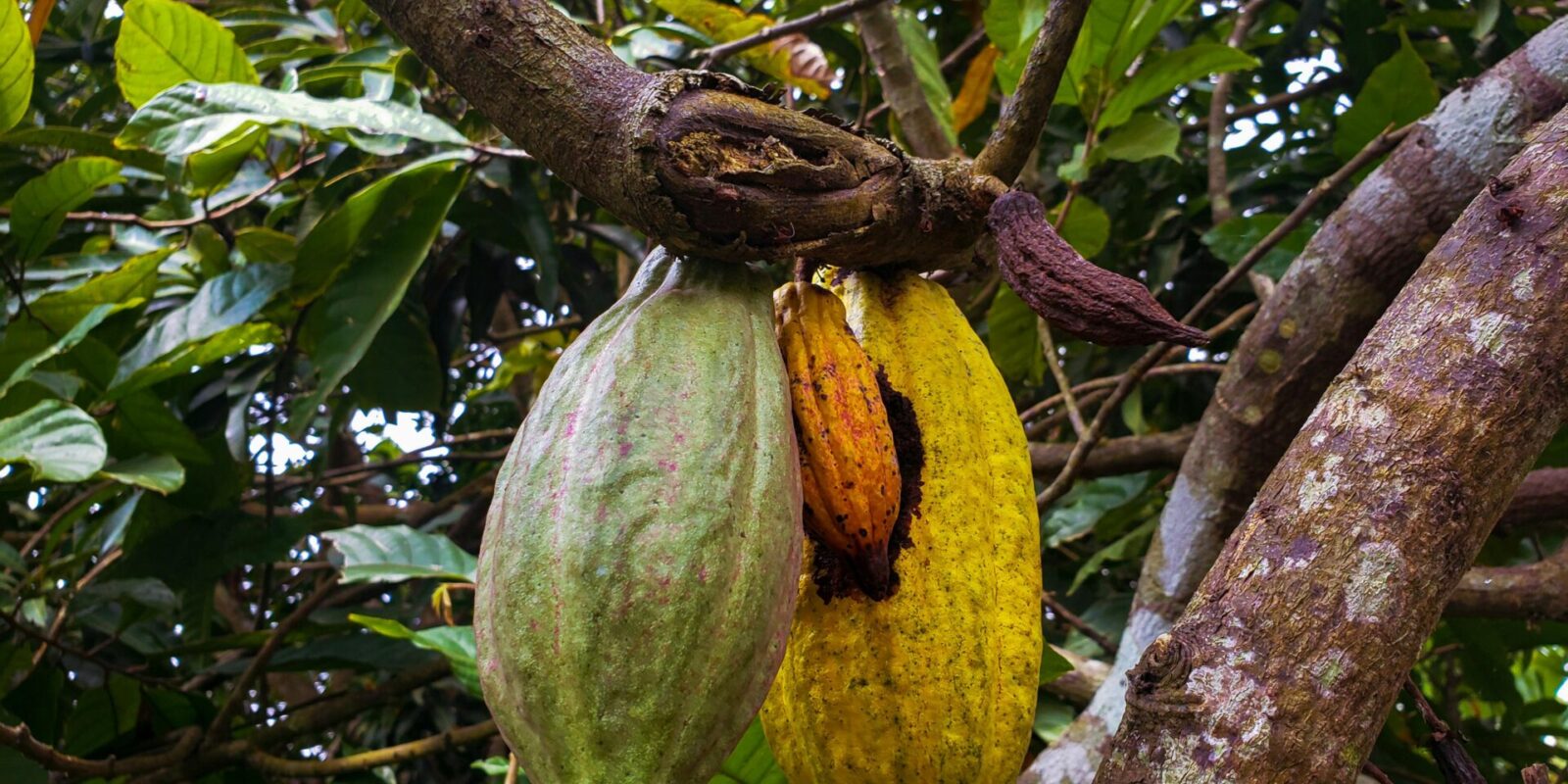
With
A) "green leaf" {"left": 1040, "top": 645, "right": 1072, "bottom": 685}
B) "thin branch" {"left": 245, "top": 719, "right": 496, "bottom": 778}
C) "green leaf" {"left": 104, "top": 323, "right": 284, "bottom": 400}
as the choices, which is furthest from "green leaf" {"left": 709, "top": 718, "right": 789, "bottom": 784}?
"green leaf" {"left": 104, "top": 323, "right": 284, "bottom": 400}

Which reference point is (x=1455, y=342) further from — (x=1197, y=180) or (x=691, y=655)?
(x=1197, y=180)

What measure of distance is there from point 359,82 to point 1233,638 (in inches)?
76.5

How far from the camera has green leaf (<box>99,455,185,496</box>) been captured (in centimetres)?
167

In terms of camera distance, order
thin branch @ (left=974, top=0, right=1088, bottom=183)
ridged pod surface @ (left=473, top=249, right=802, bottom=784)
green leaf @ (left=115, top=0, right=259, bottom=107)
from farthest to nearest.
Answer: green leaf @ (left=115, top=0, right=259, bottom=107) < thin branch @ (left=974, top=0, right=1088, bottom=183) < ridged pod surface @ (left=473, top=249, right=802, bottom=784)

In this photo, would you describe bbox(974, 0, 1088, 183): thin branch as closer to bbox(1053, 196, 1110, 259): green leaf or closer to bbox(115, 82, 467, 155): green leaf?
bbox(1053, 196, 1110, 259): green leaf

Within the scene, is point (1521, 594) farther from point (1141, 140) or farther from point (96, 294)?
point (96, 294)

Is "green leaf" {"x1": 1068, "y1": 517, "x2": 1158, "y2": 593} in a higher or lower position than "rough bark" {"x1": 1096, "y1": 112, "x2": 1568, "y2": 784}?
lower

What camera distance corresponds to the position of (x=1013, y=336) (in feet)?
7.16

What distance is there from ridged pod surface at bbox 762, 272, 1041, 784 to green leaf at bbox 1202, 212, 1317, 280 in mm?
1238

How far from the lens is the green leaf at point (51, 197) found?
1.88 meters

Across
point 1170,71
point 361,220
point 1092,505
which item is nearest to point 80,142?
point 361,220

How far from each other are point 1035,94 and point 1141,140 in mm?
915

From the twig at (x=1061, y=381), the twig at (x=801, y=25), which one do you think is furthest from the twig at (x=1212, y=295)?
the twig at (x=801, y=25)

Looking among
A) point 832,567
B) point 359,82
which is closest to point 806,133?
point 832,567
